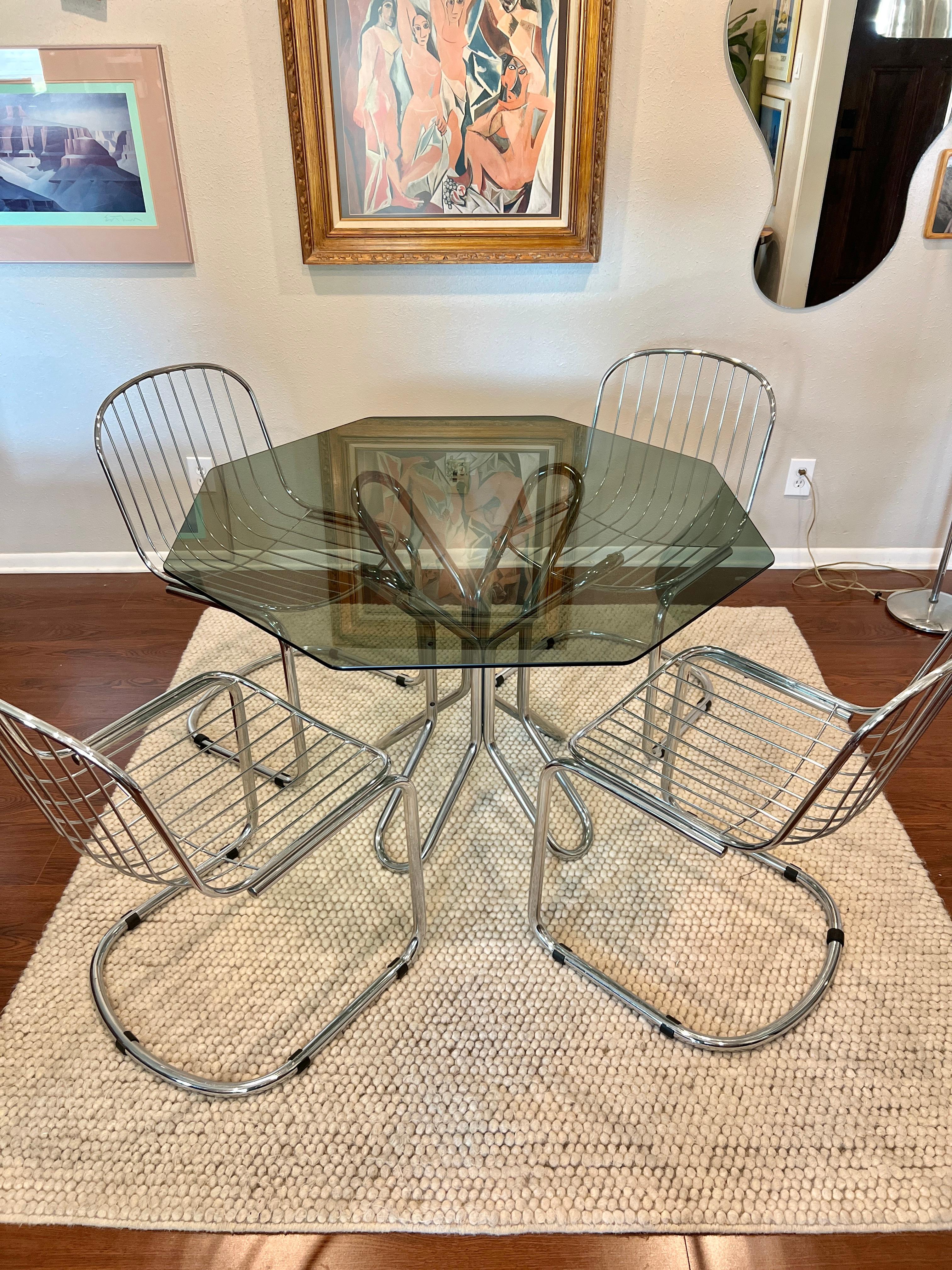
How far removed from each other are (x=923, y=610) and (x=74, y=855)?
7.73ft

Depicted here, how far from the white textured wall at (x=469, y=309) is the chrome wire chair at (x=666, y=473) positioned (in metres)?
0.08

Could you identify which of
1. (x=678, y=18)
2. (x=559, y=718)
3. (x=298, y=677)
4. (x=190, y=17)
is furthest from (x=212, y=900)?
(x=678, y=18)

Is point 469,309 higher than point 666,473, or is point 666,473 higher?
point 469,309

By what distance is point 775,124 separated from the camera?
2266 mm

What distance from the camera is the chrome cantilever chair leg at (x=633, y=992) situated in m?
1.48

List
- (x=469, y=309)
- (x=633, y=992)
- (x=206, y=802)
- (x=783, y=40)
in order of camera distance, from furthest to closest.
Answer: (x=469, y=309)
(x=783, y=40)
(x=206, y=802)
(x=633, y=992)

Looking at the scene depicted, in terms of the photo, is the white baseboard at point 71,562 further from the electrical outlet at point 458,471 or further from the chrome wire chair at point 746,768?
the chrome wire chair at point 746,768

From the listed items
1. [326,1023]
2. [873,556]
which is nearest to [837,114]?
[873,556]

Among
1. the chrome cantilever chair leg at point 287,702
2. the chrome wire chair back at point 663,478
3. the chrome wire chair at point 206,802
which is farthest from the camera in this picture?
the chrome cantilever chair leg at point 287,702

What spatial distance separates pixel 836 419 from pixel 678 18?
116 centimetres

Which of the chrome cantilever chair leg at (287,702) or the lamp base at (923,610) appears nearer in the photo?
the chrome cantilever chair leg at (287,702)

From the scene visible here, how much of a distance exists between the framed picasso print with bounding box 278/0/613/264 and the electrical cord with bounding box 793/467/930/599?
1.09 m

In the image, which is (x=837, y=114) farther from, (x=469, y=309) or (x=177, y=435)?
(x=177, y=435)

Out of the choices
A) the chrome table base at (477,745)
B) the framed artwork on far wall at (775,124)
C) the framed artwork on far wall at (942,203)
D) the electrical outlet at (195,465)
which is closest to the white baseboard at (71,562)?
the electrical outlet at (195,465)
